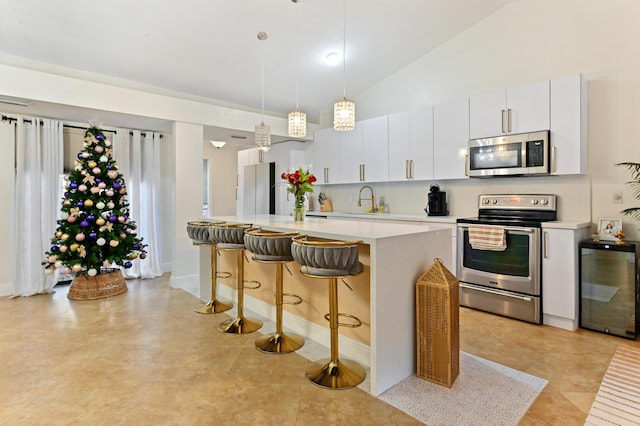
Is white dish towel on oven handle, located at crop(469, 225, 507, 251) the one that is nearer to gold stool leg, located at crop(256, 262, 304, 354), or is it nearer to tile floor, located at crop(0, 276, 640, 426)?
tile floor, located at crop(0, 276, 640, 426)

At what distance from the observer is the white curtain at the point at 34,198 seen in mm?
4414

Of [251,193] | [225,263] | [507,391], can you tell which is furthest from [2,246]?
[507,391]

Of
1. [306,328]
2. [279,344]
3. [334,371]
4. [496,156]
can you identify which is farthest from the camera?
[496,156]

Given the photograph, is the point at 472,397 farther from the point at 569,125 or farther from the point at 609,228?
the point at 569,125

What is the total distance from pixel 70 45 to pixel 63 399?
339 centimetres

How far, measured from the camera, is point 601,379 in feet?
7.75

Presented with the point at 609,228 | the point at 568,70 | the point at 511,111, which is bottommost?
the point at 609,228

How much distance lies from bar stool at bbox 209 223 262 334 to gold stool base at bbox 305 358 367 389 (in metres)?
0.94

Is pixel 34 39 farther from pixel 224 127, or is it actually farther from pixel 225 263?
pixel 225 263

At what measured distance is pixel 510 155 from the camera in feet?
12.3

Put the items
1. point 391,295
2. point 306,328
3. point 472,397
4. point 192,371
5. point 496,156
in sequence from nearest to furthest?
point 472,397, point 391,295, point 192,371, point 306,328, point 496,156

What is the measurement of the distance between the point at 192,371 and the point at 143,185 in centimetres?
368

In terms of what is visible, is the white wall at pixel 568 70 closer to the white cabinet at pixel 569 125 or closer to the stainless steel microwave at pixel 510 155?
the white cabinet at pixel 569 125

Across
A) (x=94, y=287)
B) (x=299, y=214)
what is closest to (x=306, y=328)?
(x=299, y=214)
